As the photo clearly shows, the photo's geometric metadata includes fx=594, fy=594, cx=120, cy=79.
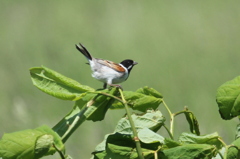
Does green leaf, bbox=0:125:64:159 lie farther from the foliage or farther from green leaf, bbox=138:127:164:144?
green leaf, bbox=138:127:164:144

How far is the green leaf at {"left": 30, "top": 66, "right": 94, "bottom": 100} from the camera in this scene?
4.43 ft

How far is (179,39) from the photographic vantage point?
27.5 m

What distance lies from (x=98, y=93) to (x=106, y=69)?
10.2 ft

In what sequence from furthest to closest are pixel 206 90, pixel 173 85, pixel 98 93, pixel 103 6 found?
pixel 103 6 → pixel 173 85 → pixel 206 90 → pixel 98 93

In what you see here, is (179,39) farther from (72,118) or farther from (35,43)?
(72,118)

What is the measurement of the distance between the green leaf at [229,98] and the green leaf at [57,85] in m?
0.30

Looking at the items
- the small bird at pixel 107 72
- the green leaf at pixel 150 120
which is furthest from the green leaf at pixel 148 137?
the small bird at pixel 107 72


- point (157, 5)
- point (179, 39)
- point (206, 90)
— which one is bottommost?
point (206, 90)

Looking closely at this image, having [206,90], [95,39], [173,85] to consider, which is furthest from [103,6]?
[206,90]

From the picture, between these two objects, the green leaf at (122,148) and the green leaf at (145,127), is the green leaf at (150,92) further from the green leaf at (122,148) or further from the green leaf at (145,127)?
the green leaf at (122,148)

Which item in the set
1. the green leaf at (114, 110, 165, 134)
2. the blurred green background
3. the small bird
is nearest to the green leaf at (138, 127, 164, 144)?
the green leaf at (114, 110, 165, 134)

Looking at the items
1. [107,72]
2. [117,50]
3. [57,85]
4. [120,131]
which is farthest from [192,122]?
[117,50]

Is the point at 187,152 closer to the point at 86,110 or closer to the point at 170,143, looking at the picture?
the point at 170,143

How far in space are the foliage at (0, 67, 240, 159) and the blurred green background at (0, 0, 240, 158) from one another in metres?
17.3
